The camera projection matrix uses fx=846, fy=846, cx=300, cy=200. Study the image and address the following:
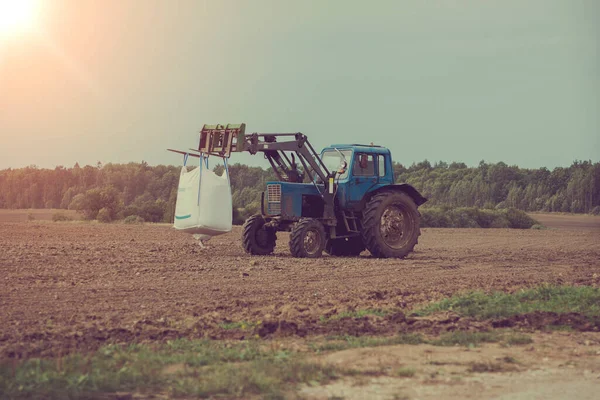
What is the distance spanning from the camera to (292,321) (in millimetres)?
10125

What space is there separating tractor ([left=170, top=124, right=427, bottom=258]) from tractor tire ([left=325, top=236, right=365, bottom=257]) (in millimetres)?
437

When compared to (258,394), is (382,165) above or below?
above

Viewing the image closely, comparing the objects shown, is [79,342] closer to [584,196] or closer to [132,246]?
[132,246]

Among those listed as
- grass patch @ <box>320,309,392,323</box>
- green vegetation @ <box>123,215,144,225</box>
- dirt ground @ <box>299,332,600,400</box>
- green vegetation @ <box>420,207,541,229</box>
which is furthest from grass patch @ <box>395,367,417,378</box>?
green vegetation @ <box>420,207,541,229</box>

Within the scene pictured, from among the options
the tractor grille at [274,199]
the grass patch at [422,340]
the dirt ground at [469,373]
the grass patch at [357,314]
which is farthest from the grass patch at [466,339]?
the tractor grille at [274,199]

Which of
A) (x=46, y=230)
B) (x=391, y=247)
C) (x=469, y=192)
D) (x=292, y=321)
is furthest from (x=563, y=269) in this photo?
(x=469, y=192)

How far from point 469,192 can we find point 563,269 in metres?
35.9

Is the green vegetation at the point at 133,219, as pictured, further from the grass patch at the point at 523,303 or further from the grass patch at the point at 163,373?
the grass patch at the point at 163,373

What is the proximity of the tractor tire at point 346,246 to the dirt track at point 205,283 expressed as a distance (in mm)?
1309

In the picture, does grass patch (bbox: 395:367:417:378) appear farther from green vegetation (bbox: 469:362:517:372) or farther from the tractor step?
the tractor step

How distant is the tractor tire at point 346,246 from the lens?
21453 millimetres

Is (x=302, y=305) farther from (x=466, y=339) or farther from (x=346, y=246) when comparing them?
(x=346, y=246)

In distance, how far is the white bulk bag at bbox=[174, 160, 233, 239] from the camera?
16859mm

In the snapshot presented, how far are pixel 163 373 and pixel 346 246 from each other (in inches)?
567
